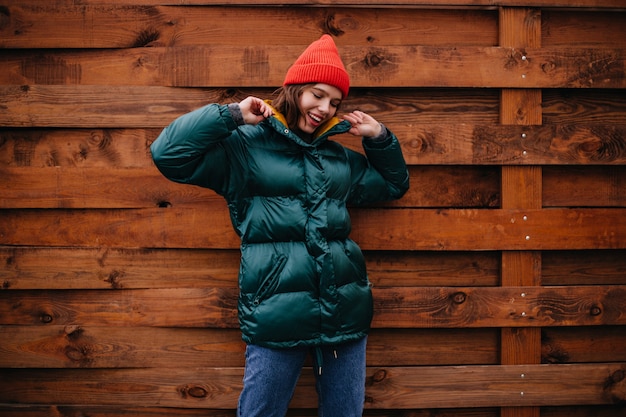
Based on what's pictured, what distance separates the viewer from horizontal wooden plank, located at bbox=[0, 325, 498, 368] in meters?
2.55

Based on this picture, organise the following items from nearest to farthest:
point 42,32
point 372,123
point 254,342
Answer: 1. point 254,342
2. point 372,123
3. point 42,32

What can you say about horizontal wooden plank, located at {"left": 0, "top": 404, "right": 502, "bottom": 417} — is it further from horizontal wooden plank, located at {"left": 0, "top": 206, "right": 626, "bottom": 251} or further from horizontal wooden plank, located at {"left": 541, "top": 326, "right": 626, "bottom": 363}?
horizontal wooden plank, located at {"left": 541, "top": 326, "right": 626, "bottom": 363}

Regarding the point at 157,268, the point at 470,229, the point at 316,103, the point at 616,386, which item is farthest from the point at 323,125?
the point at 616,386

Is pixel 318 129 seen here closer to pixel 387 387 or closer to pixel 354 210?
pixel 354 210

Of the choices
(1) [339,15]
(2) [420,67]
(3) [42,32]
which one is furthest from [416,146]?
(3) [42,32]

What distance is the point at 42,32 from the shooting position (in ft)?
8.24

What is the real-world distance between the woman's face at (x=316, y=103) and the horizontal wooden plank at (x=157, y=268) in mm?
834

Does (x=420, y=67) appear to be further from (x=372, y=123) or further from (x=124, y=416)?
(x=124, y=416)

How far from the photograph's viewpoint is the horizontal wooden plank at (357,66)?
2.52 meters

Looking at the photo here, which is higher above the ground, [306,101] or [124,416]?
[306,101]

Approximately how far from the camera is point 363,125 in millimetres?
2248

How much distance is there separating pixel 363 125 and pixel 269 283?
2.63 feet

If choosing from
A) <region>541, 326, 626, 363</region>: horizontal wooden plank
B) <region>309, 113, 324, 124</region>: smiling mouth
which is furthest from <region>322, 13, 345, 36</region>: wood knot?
<region>541, 326, 626, 363</region>: horizontal wooden plank

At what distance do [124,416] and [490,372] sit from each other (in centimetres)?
183
